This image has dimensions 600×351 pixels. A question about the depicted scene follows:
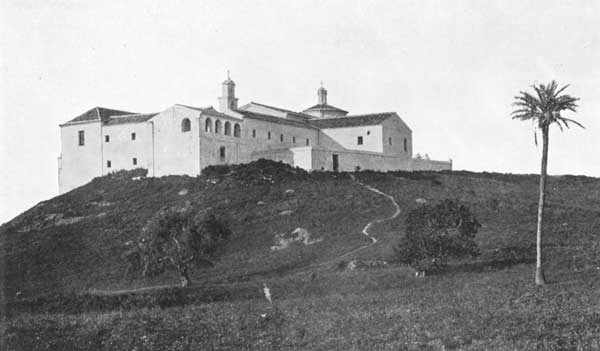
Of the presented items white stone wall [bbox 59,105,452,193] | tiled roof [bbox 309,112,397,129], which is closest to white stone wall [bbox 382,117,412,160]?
white stone wall [bbox 59,105,452,193]

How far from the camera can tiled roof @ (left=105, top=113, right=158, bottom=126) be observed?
69.0 meters

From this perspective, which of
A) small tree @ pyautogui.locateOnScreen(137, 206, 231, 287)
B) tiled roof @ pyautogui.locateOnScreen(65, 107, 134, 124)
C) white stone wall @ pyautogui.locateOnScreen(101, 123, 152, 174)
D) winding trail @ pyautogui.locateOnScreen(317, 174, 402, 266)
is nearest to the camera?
small tree @ pyautogui.locateOnScreen(137, 206, 231, 287)

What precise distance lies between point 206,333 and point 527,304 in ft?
34.3

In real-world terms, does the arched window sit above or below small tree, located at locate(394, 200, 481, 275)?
above

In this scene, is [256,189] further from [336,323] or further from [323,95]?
[336,323]

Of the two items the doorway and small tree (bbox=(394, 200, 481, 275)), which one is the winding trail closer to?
the doorway

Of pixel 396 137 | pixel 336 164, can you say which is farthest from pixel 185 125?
pixel 396 137

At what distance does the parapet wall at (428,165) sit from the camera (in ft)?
250

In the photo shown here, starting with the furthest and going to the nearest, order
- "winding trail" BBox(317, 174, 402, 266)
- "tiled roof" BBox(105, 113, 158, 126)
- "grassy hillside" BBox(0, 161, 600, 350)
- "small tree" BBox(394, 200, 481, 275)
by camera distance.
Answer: "tiled roof" BBox(105, 113, 158, 126) → "winding trail" BBox(317, 174, 402, 266) → "small tree" BBox(394, 200, 481, 275) → "grassy hillside" BBox(0, 161, 600, 350)

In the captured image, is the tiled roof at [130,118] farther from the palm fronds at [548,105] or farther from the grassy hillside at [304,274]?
the palm fronds at [548,105]

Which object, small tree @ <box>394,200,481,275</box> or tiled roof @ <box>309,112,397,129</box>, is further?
tiled roof @ <box>309,112,397,129</box>

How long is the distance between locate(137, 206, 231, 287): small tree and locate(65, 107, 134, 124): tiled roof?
3479 cm

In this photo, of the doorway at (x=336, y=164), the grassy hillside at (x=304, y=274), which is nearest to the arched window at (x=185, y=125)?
the grassy hillside at (x=304, y=274)

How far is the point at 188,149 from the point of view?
6450cm
